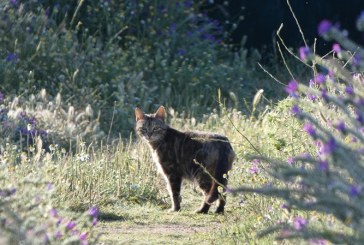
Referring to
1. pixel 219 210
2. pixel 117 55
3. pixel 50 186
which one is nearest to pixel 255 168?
pixel 219 210

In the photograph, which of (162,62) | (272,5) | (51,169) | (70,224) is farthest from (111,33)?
(70,224)

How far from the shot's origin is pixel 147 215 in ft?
28.8

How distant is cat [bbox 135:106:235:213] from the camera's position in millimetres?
8633

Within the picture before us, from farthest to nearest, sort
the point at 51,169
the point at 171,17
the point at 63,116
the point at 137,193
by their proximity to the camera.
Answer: the point at 171,17 < the point at 63,116 < the point at 137,193 < the point at 51,169

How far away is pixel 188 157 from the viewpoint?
8.91 meters

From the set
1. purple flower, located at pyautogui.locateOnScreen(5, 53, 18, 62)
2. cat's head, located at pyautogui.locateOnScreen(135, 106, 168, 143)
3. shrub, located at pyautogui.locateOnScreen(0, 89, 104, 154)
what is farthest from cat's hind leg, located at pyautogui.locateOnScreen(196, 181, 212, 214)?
purple flower, located at pyautogui.locateOnScreen(5, 53, 18, 62)

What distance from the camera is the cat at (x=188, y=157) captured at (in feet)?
28.3

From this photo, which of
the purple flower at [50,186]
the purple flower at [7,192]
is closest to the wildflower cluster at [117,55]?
the purple flower at [50,186]

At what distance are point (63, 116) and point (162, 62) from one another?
3.08m

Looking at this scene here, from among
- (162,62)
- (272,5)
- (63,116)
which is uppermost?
(272,5)

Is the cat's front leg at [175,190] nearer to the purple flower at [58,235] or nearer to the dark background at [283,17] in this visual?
the purple flower at [58,235]

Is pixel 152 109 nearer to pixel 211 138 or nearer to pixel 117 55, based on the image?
pixel 117 55

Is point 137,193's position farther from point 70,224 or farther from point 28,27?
point 28,27

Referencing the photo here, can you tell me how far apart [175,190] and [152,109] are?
5.07m
